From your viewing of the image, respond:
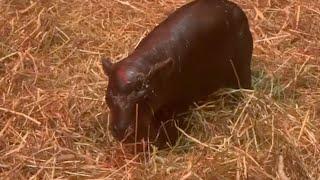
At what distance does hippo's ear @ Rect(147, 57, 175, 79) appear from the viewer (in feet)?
10.6

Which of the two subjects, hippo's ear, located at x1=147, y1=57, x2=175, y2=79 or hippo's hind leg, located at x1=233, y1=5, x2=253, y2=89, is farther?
hippo's hind leg, located at x1=233, y1=5, x2=253, y2=89

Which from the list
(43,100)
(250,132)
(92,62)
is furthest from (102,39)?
(250,132)

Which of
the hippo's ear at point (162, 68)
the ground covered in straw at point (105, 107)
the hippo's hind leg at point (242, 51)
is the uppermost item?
the hippo's ear at point (162, 68)

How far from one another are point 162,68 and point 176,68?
192mm

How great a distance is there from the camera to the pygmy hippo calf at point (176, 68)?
10.4 feet

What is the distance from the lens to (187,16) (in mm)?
3613

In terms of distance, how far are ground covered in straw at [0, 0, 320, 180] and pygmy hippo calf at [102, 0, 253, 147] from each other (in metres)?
0.11

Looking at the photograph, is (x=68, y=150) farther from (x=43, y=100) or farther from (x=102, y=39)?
(x=102, y=39)

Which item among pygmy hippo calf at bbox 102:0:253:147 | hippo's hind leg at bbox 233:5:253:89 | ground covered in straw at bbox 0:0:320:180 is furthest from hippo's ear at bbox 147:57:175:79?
hippo's hind leg at bbox 233:5:253:89

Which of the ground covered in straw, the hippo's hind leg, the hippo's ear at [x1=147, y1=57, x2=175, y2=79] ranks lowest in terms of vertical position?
the ground covered in straw

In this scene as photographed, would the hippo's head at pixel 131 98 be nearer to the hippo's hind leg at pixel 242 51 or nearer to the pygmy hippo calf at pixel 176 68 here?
the pygmy hippo calf at pixel 176 68

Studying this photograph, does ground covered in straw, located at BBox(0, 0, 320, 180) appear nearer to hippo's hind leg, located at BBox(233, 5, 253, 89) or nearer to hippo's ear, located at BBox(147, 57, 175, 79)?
hippo's hind leg, located at BBox(233, 5, 253, 89)

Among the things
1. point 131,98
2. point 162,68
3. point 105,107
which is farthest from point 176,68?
point 105,107

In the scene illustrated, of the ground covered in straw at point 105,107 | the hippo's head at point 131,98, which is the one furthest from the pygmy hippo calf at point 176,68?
the ground covered in straw at point 105,107
